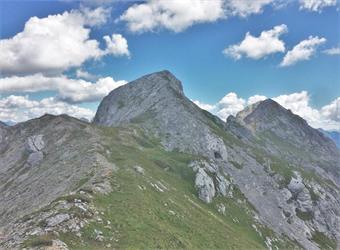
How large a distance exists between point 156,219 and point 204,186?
49.1 metres

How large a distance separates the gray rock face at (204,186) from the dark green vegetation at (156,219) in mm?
1719

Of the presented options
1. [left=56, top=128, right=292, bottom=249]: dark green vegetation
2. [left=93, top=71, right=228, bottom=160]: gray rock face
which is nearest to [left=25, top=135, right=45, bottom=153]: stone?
[left=56, top=128, right=292, bottom=249]: dark green vegetation

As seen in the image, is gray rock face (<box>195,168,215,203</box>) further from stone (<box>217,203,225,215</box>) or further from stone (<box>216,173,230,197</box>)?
stone (<box>216,173,230,197</box>)

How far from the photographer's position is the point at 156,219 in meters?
52.8

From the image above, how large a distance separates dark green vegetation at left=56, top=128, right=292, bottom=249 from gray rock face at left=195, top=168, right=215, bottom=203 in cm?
172

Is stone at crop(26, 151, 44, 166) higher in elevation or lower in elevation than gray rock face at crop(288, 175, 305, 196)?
lower

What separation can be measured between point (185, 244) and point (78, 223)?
50.2ft

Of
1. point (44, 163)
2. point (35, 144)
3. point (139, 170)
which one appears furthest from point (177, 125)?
point (139, 170)

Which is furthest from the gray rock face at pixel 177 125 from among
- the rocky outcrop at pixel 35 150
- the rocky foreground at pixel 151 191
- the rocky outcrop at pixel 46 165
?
the rocky outcrop at pixel 35 150

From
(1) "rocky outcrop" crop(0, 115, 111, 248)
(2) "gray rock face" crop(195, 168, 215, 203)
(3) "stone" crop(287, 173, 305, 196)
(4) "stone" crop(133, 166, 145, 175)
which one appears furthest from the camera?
(3) "stone" crop(287, 173, 305, 196)

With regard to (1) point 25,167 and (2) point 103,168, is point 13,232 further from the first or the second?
(1) point 25,167

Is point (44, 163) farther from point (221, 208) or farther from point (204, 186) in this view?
point (221, 208)

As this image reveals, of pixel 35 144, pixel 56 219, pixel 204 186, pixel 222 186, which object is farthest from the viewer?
pixel 35 144

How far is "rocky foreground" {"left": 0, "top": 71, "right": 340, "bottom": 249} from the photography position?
1686 inches
